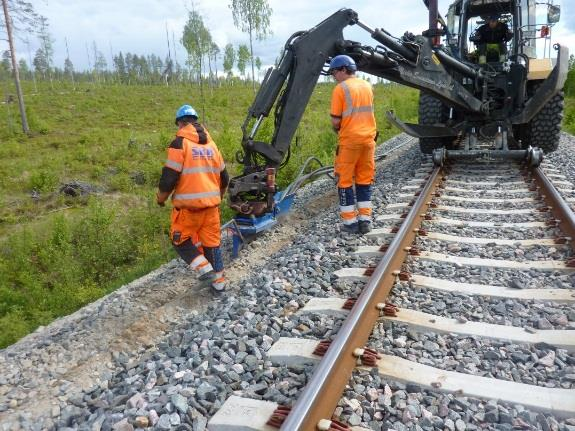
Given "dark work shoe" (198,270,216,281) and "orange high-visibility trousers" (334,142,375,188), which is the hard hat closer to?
"orange high-visibility trousers" (334,142,375,188)

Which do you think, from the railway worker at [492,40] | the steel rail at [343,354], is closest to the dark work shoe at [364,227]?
the steel rail at [343,354]

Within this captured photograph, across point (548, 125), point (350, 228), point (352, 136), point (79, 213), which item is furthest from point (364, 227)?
point (79, 213)

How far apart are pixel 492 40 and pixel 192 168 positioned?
23.2 ft

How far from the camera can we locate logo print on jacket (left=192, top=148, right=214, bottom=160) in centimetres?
417

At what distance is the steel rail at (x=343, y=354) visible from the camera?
2145 millimetres

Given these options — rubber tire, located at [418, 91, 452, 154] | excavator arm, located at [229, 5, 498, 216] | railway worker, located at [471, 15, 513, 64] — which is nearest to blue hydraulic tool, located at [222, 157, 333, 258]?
excavator arm, located at [229, 5, 498, 216]

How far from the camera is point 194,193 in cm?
418

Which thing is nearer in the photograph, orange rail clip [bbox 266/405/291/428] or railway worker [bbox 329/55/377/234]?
orange rail clip [bbox 266/405/291/428]

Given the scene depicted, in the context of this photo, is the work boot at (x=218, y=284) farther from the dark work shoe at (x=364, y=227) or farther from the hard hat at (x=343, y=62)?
the hard hat at (x=343, y=62)

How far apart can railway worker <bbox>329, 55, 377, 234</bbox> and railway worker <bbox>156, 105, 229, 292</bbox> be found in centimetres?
154

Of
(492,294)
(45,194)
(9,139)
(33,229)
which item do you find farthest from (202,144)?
(9,139)

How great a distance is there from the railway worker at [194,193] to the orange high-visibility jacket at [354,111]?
1559 millimetres

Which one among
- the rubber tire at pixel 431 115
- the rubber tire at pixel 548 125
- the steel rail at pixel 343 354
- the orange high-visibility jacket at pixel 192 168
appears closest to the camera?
the steel rail at pixel 343 354

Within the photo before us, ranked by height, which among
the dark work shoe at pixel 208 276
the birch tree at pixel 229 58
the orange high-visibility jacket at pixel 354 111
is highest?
the birch tree at pixel 229 58
